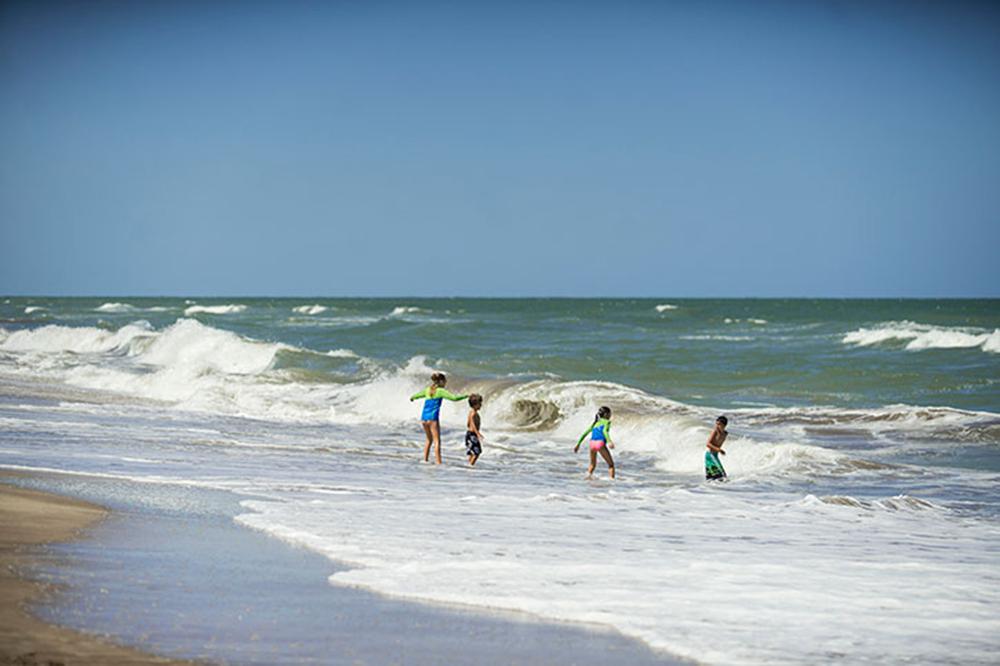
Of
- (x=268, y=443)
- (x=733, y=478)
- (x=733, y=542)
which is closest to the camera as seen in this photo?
(x=733, y=542)

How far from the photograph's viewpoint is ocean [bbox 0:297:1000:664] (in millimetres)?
7055

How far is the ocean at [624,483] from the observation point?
7.05m

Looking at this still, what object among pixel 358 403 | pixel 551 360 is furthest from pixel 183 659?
pixel 551 360

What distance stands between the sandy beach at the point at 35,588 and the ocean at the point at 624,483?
1.41 m

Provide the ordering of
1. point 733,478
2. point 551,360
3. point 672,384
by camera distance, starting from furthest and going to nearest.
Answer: point 551,360 < point 672,384 < point 733,478

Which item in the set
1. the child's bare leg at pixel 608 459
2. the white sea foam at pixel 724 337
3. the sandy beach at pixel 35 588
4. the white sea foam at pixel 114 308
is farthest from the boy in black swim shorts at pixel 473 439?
the white sea foam at pixel 114 308

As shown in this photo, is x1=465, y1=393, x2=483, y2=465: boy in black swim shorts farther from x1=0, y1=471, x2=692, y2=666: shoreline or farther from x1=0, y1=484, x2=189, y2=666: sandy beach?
x1=0, y1=471, x2=692, y2=666: shoreline

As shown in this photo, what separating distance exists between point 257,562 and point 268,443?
913 centimetres

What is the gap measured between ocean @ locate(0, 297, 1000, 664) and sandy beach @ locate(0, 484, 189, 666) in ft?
4.64

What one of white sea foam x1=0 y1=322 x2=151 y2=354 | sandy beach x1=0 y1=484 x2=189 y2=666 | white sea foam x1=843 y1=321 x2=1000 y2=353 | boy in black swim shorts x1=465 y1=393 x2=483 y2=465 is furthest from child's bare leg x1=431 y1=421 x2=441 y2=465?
white sea foam x1=843 y1=321 x2=1000 y2=353

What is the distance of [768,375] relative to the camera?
107ft

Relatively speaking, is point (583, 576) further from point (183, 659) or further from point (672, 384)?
point (672, 384)

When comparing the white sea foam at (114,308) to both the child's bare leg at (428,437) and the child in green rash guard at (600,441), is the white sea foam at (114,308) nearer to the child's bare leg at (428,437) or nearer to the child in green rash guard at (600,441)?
the child's bare leg at (428,437)

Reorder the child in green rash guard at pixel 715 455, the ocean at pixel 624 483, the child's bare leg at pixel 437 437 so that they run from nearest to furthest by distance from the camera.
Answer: the ocean at pixel 624 483
the child in green rash guard at pixel 715 455
the child's bare leg at pixel 437 437
